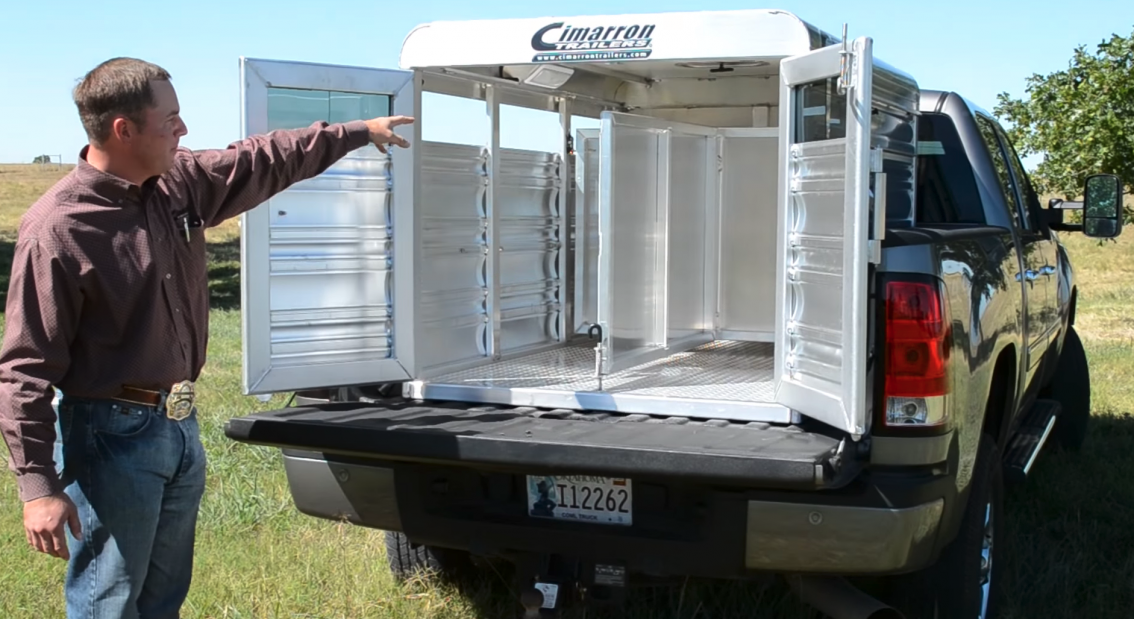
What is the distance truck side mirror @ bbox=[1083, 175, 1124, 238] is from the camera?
629 cm

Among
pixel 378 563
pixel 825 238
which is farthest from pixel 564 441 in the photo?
pixel 378 563

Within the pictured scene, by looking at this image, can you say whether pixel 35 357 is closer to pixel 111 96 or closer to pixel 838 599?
pixel 111 96

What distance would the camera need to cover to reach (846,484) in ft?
11.8

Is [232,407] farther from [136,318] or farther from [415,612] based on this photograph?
[136,318]

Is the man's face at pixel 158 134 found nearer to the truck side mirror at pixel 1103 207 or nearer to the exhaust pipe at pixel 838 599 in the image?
the exhaust pipe at pixel 838 599

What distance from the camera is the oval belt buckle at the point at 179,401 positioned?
3223 mm

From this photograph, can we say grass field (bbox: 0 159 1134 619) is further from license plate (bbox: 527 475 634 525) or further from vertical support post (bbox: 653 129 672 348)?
vertical support post (bbox: 653 129 672 348)

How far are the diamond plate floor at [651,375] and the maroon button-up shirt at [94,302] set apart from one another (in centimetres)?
153

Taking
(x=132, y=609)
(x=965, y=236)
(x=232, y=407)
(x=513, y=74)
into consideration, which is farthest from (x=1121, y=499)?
(x=232, y=407)

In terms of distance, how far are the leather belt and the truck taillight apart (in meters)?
1.95

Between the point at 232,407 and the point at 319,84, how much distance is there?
4341 mm

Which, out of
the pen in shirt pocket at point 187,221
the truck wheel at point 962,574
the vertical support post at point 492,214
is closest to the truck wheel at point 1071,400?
the truck wheel at point 962,574

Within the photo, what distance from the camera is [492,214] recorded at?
5.57 m

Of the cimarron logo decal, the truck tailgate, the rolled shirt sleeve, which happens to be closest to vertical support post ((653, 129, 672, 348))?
the cimarron logo decal
